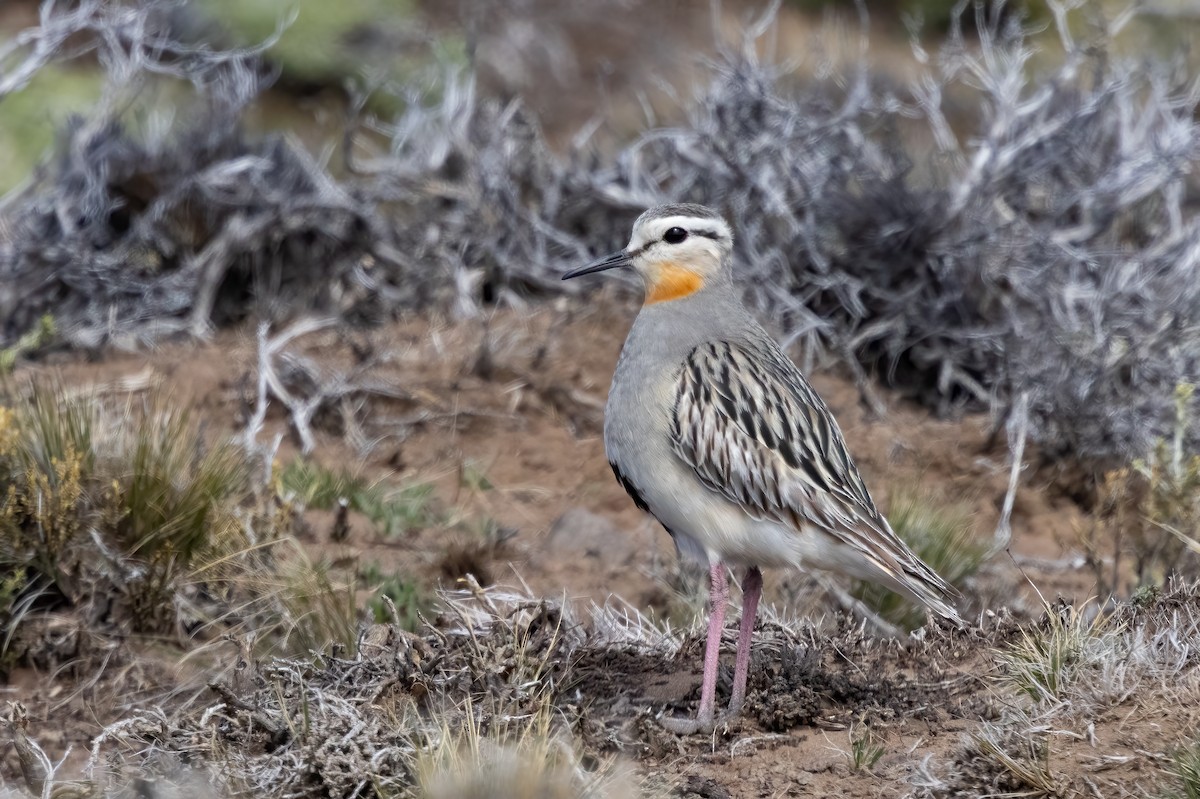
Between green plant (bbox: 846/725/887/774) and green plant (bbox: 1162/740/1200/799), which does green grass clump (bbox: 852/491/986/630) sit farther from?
green plant (bbox: 1162/740/1200/799)

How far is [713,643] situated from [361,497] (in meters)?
3.08

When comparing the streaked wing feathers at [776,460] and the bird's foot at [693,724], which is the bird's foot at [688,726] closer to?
the bird's foot at [693,724]

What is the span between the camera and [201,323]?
9.91 metres

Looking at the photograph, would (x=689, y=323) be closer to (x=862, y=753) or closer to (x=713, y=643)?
(x=713, y=643)

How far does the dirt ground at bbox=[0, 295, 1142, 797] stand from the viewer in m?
5.40

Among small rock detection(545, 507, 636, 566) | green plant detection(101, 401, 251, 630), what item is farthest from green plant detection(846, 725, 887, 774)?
green plant detection(101, 401, 251, 630)

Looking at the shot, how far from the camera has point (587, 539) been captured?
311 inches

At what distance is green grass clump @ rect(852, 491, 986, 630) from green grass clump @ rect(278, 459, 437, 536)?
2356 mm

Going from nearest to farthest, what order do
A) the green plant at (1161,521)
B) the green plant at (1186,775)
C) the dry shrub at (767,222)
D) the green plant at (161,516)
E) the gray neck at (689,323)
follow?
1. the green plant at (1186,775)
2. the gray neck at (689,323)
3. the green plant at (161,516)
4. the green plant at (1161,521)
5. the dry shrub at (767,222)

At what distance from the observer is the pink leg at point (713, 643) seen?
5418 mm

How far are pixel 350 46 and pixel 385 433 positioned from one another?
9413mm

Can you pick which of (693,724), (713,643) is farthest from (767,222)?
(693,724)

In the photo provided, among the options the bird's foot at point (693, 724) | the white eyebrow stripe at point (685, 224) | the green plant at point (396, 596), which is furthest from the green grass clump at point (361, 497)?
the bird's foot at point (693, 724)

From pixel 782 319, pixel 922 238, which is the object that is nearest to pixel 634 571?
pixel 782 319
